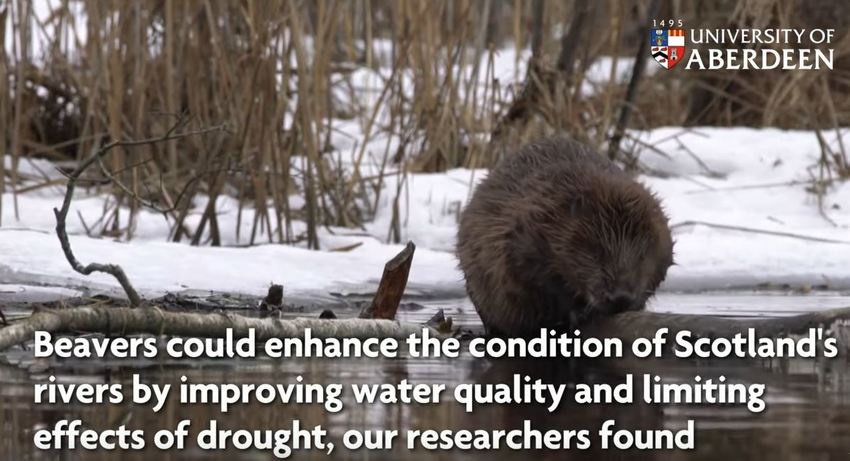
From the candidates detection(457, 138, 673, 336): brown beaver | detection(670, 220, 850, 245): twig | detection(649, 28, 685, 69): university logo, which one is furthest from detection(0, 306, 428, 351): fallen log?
detection(649, 28, 685, 69): university logo

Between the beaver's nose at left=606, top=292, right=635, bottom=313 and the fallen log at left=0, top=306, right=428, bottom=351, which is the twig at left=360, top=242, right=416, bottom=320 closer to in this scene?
the fallen log at left=0, top=306, right=428, bottom=351

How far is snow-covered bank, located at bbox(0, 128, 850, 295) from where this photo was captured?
6.01m

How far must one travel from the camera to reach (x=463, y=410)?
3.27 m

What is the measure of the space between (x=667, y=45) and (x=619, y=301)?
17.7ft

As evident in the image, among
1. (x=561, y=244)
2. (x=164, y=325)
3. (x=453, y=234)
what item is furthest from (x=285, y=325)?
(x=453, y=234)

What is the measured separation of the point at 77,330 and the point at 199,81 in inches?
129

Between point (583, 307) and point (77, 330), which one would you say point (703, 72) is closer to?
point (583, 307)

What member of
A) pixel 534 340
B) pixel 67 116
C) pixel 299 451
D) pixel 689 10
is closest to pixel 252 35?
pixel 534 340

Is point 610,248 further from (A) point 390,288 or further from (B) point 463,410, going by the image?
(B) point 463,410

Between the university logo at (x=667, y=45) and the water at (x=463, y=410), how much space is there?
4930mm

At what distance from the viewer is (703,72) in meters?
11.0

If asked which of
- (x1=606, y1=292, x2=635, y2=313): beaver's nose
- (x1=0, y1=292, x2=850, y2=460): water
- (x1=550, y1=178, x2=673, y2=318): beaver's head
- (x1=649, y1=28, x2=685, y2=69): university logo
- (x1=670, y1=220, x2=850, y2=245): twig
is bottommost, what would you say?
(x1=0, y1=292, x2=850, y2=460): water

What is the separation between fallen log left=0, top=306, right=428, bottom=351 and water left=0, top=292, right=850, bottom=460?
0.33ft

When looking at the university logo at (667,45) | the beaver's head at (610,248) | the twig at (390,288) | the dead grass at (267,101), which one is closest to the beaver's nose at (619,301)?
the beaver's head at (610,248)
